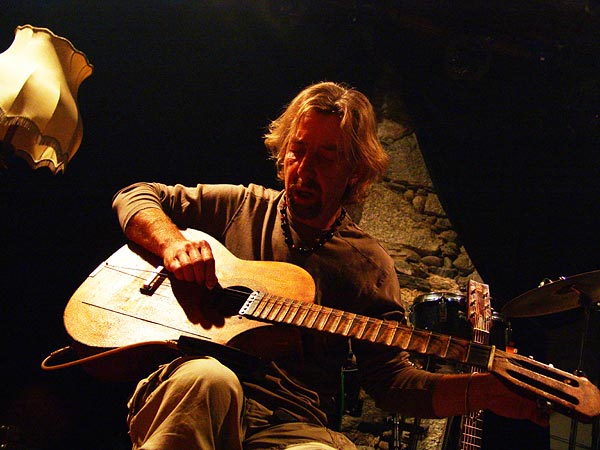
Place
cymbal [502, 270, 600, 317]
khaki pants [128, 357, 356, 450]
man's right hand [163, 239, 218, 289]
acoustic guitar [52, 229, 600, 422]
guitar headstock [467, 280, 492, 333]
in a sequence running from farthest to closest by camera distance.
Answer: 1. cymbal [502, 270, 600, 317]
2. guitar headstock [467, 280, 492, 333]
3. man's right hand [163, 239, 218, 289]
4. acoustic guitar [52, 229, 600, 422]
5. khaki pants [128, 357, 356, 450]

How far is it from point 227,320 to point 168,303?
0.24 meters

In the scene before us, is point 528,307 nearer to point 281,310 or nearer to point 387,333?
point 387,333

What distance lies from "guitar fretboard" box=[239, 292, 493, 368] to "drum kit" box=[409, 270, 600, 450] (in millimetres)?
1360

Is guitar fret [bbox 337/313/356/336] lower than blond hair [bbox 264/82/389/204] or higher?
lower

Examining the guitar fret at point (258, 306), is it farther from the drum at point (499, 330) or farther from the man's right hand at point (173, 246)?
the drum at point (499, 330)

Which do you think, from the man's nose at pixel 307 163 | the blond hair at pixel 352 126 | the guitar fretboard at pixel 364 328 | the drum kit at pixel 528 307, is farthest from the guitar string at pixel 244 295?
the drum kit at pixel 528 307

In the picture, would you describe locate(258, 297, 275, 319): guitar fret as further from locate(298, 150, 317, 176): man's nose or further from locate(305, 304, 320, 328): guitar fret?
locate(298, 150, 317, 176): man's nose

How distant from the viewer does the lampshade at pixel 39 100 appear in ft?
7.98

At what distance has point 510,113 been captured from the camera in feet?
14.7

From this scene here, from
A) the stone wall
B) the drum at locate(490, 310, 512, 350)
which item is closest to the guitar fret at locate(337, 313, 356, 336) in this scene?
the drum at locate(490, 310, 512, 350)

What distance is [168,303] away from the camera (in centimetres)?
208

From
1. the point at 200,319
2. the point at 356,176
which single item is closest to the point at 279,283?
the point at 200,319

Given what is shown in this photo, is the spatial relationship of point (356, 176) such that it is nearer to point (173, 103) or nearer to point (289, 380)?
point (289, 380)

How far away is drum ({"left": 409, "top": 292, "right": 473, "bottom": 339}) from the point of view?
3.31 meters
